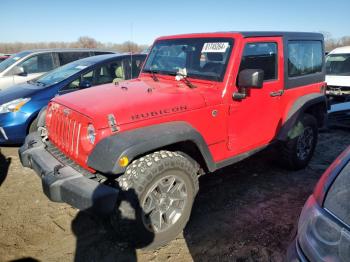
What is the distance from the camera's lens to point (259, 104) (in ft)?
Answer: 12.3

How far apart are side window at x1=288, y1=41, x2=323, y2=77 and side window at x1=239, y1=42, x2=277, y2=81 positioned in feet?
1.14

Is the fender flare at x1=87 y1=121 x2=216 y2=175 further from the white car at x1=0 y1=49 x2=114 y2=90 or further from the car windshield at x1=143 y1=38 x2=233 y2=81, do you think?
the white car at x1=0 y1=49 x2=114 y2=90

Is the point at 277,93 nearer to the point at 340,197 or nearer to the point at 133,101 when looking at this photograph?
the point at 133,101

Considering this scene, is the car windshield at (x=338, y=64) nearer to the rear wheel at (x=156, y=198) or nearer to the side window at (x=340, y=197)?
the rear wheel at (x=156, y=198)

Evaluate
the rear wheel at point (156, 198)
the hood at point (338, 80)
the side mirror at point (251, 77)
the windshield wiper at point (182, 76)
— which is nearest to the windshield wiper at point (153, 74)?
the windshield wiper at point (182, 76)

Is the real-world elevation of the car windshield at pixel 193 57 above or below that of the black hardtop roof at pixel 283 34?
below

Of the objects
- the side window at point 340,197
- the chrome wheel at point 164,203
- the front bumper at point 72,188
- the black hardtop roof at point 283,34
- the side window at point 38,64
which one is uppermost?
the black hardtop roof at point 283,34

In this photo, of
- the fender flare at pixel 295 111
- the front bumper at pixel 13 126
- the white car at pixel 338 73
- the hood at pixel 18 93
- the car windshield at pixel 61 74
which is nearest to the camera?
the fender flare at pixel 295 111

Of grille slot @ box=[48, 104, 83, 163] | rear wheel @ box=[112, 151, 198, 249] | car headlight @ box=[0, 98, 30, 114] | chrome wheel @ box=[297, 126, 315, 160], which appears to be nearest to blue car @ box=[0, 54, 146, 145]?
car headlight @ box=[0, 98, 30, 114]

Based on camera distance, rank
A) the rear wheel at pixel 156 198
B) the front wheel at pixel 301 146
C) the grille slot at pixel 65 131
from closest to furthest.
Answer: the rear wheel at pixel 156 198, the grille slot at pixel 65 131, the front wheel at pixel 301 146

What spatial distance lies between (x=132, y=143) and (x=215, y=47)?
1.68 m

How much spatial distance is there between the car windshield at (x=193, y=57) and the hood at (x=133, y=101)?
27 centimetres

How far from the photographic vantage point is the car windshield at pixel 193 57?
137 inches

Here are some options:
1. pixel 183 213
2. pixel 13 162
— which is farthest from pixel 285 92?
pixel 13 162
